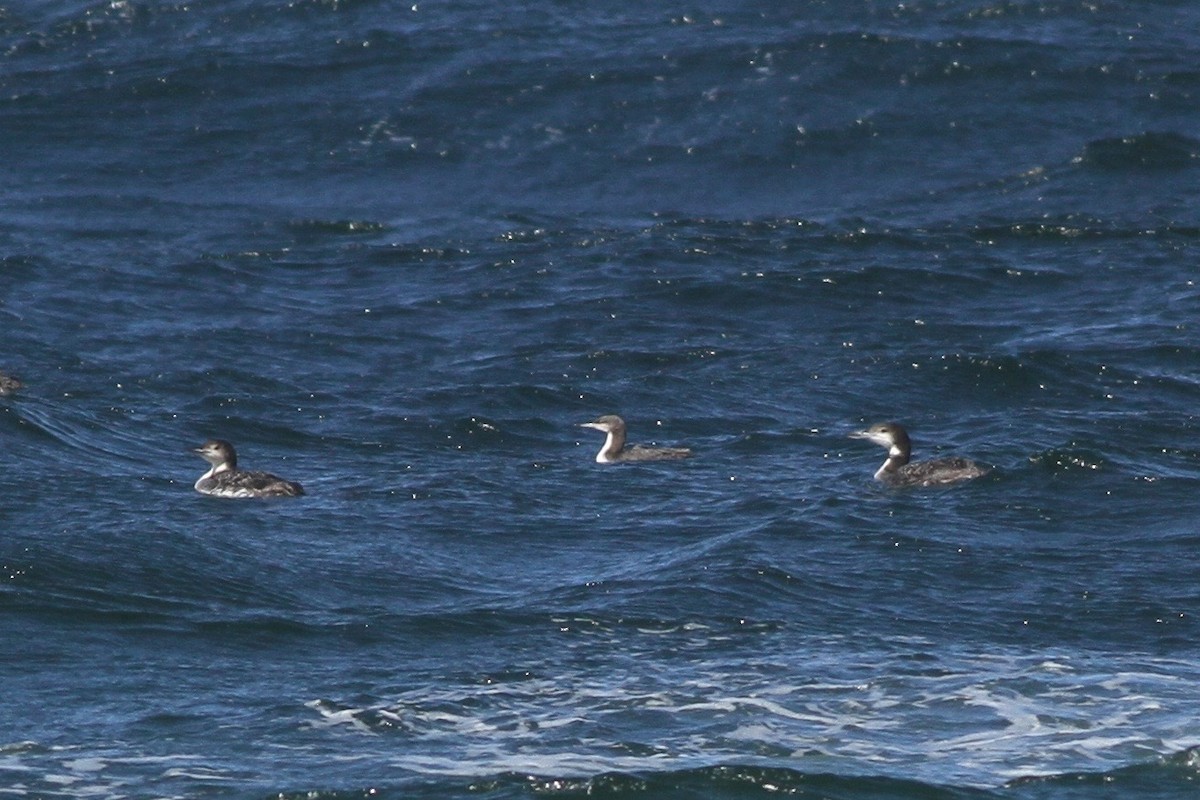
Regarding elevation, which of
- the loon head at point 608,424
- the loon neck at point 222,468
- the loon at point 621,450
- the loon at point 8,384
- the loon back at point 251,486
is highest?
the loon at point 8,384

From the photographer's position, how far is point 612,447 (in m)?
18.2

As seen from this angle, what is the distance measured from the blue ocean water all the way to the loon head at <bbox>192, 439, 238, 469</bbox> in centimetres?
46

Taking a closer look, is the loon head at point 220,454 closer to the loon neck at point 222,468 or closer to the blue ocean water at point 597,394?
the loon neck at point 222,468

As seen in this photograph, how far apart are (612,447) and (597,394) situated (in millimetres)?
1944

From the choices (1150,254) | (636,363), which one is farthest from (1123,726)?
(1150,254)

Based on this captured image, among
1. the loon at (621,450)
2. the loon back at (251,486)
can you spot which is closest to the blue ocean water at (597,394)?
the loon back at (251,486)

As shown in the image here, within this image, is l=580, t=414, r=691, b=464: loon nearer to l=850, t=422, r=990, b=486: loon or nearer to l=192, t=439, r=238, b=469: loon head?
l=850, t=422, r=990, b=486: loon

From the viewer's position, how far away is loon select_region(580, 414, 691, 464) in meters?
17.9

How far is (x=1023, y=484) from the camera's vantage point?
17156mm

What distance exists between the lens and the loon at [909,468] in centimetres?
1708

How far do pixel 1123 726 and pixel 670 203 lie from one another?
15444mm

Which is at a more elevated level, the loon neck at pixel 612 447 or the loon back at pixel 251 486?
the loon neck at pixel 612 447

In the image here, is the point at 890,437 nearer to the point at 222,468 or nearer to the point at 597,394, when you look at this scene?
the point at 597,394

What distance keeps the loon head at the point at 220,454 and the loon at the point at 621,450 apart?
295cm
